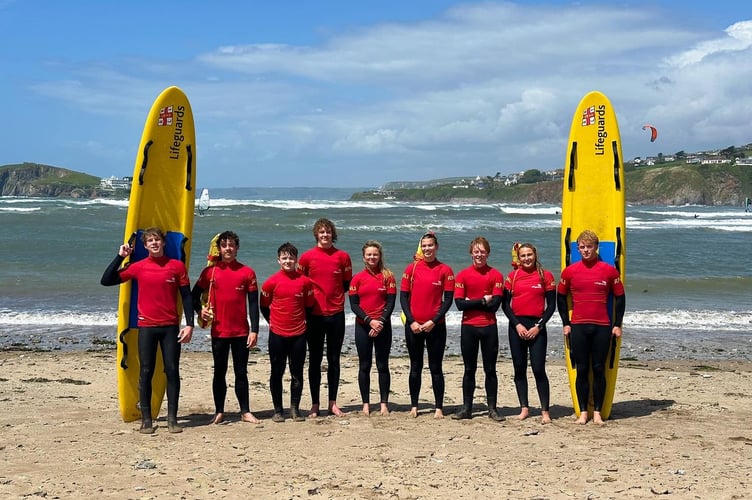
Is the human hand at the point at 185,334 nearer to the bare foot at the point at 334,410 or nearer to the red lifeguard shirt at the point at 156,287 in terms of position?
the red lifeguard shirt at the point at 156,287

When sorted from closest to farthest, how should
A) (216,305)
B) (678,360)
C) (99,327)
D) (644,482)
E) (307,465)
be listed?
(644,482) < (307,465) < (216,305) < (678,360) < (99,327)

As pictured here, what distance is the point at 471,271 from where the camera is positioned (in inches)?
221

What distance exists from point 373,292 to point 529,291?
1151mm

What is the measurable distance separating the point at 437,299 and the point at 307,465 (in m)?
1.62

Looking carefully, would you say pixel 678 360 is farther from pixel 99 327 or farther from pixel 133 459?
pixel 99 327

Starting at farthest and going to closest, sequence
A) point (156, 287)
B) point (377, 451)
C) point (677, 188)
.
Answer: point (677, 188), point (156, 287), point (377, 451)

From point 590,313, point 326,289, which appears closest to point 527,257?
point 590,313

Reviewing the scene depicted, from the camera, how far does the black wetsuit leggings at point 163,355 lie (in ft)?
17.4

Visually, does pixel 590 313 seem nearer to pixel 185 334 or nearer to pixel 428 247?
pixel 428 247

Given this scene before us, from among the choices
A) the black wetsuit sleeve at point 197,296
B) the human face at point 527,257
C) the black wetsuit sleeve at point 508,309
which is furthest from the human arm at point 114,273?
the human face at point 527,257

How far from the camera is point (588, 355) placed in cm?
576

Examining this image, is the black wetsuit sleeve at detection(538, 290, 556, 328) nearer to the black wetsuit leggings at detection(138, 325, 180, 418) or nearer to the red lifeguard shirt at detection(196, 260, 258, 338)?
the red lifeguard shirt at detection(196, 260, 258, 338)

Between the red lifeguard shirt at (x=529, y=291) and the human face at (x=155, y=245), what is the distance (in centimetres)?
253

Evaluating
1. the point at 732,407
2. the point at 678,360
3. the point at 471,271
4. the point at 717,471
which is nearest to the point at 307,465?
the point at 471,271
